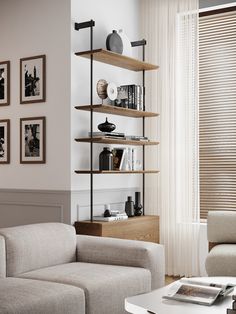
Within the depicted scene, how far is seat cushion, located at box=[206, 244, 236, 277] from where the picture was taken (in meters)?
4.07

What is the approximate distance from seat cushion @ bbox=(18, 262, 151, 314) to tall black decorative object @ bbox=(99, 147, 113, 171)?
1.31 m

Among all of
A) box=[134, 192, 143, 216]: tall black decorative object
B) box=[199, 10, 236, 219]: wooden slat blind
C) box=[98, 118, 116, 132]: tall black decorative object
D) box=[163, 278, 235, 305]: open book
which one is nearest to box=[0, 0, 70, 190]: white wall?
box=[98, 118, 116, 132]: tall black decorative object

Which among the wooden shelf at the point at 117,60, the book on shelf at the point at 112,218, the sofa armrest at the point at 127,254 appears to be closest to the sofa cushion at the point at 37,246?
the sofa armrest at the point at 127,254

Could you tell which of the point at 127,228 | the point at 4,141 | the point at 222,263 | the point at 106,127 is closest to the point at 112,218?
the point at 127,228

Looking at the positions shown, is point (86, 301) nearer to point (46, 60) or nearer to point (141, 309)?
point (141, 309)

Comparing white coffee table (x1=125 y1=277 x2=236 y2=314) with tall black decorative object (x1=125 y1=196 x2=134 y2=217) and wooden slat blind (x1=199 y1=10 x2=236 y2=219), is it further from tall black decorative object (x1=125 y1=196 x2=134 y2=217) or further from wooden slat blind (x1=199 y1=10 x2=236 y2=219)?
wooden slat blind (x1=199 y1=10 x2=236 y2=219)

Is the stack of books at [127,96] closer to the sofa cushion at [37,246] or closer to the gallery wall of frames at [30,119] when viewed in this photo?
the gallery wall of frames at [30,119]

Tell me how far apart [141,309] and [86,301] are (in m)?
0.63

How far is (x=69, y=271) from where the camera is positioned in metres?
3.51

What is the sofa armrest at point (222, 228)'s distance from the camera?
15.3ft

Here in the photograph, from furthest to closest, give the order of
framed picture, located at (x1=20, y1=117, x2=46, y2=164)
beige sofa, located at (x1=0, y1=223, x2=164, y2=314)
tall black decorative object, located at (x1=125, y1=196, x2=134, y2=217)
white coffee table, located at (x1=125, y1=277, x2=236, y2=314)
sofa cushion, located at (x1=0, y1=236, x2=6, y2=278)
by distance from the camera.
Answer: tall black decorative object, located at (x1=125, y1=196, x2=134, y2=217)
framed picture, located at (x1=20, y1=117, x2=46, y2=164)
sofa cushion, located at (x1=0, y1=236, x2=6, y2=278)
beige sofa, located at (x1=0, y1=223, x2=164, y2=314)
white coffee table, located at (x1=125, y1=277, x2=236, y2=314)

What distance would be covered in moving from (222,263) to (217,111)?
75.0 inches

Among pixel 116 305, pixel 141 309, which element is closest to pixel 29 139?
pixel 116 305

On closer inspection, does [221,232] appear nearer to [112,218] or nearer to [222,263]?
[222,263]
